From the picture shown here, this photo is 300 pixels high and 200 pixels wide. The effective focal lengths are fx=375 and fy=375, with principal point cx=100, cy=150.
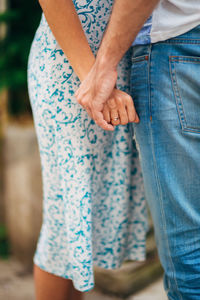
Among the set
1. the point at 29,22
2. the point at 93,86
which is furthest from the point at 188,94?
the point at 29,22

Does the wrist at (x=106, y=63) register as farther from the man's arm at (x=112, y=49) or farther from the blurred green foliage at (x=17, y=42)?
the blurred green foliage at (x=17, y=42)

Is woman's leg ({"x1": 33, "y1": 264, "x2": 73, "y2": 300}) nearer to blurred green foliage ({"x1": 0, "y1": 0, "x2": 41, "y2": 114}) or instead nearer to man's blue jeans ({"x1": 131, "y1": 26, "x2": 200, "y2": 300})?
man's blue jeans ({"x1": 131, "y1": 26, "x2": 200, "y2": 300})

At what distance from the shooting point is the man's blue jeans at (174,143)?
0.96 m

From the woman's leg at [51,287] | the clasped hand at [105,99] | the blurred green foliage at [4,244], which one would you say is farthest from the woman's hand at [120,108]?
the blurred green foliage at [4,244]

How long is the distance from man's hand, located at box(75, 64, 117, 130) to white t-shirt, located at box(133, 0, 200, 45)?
0.14m

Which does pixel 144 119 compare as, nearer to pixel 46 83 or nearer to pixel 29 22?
pixel 46 83

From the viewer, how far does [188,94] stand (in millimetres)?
959

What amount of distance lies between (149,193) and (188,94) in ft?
0.99

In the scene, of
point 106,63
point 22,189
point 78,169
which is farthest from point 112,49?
point 22,189

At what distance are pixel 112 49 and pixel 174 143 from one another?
290 millimetres

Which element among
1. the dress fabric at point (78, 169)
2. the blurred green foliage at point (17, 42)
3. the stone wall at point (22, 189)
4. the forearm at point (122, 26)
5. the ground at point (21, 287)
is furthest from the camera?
the blurred green foliage at point (17, 42)

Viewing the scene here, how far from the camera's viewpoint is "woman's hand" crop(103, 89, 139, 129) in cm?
101

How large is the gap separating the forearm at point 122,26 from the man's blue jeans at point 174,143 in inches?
3.3

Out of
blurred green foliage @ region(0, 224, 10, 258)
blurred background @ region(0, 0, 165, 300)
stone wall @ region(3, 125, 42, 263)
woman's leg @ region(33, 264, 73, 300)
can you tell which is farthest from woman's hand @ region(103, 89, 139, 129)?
blurred green foliage @ region(0, 224, 10, 258)
